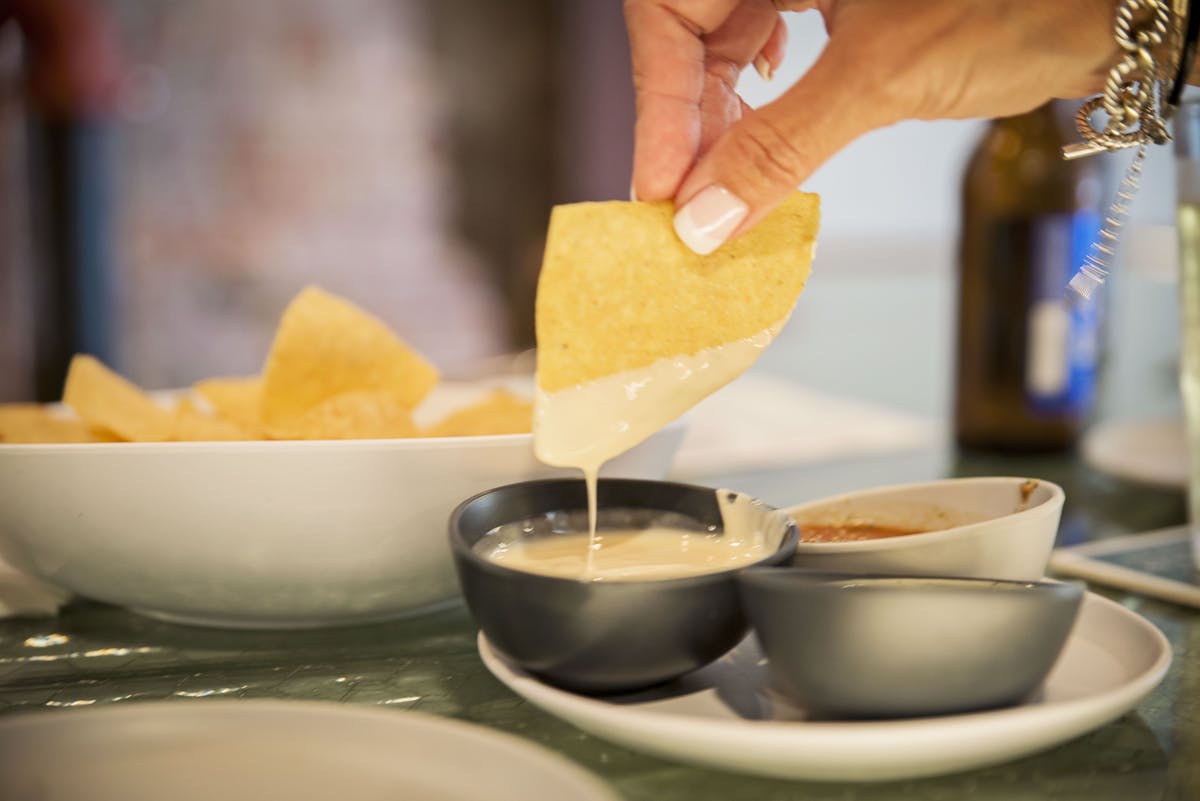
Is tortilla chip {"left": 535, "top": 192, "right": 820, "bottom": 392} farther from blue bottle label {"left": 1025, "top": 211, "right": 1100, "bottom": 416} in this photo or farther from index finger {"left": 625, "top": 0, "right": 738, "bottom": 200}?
blue bottle label {"left": 1025, "top": 211, "right": 1100, "bottom": 416}

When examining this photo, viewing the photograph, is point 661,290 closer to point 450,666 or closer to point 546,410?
point 546,410

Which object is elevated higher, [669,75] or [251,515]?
[669,75]

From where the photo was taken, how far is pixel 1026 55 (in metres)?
0.79

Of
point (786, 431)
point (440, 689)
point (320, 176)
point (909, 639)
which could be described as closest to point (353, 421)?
point (440, 689)

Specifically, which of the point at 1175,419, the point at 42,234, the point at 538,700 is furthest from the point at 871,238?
the point at 538,700

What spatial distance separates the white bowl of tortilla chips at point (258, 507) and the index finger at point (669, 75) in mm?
208

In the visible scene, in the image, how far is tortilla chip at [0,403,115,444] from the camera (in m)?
0.87

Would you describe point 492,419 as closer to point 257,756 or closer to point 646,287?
point 646,287

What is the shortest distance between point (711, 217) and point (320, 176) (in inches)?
158

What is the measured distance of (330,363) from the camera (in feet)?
3.31

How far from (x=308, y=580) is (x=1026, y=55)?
60 centimetres

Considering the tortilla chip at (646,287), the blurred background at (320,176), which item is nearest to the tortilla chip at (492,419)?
the tortilla chip at (646,287)

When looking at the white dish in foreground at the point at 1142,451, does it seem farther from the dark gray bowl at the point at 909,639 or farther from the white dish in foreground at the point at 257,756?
the white dish in foreground at the point at 257,756

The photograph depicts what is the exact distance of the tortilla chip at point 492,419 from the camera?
34.0 inches
